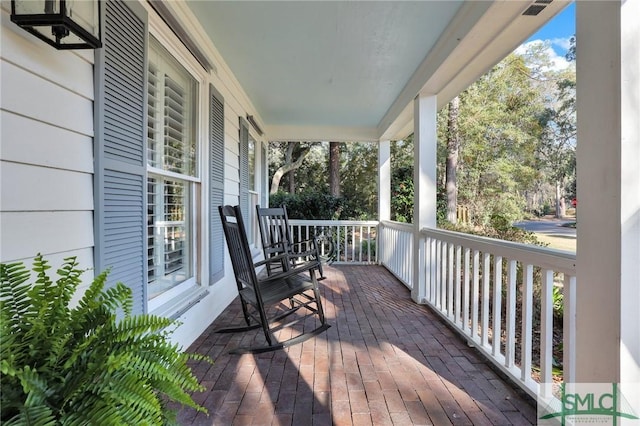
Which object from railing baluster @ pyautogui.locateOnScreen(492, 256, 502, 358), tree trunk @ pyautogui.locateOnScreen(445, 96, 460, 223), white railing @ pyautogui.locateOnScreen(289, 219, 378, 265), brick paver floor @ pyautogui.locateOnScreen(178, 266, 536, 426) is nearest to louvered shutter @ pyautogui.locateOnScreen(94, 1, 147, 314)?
brick paver floor @ pyautogui.locateOnScreen(178, 266, 536, 426)

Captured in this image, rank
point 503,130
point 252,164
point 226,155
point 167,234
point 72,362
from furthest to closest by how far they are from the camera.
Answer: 1. point 503,130
2. point 252,164
3. point 226,155
4. point 167,234
5. point 72,362

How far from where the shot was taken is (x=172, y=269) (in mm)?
2328

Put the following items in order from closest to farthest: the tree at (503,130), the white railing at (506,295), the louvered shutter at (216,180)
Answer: the white railing at (506,295), the louvered shutter at (216,180), the tree at (503,130)

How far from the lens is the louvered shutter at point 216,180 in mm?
2801

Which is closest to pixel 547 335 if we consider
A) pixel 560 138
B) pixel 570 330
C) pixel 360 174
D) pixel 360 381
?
pixel 570 330

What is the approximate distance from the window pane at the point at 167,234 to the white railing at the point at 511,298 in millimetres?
2274

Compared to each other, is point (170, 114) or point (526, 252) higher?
point (170, 114)

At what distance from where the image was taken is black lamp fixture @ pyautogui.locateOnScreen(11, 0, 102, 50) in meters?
1.03

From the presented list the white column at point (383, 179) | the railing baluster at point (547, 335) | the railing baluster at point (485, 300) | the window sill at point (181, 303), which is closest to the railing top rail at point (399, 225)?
the white column at point (383, 179)

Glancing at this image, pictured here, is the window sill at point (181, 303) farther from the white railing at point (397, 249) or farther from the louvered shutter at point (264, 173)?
the louvered shutter at point (264, 173)

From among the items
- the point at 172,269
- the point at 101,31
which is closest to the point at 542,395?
the point at 172,269

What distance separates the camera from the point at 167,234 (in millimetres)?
2238

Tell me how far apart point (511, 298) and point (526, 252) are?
0.34 meters

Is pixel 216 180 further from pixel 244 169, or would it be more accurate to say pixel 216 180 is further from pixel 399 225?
pixel 399 225
